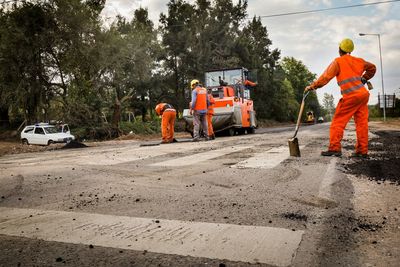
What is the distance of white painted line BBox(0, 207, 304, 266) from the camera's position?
2.13 meters

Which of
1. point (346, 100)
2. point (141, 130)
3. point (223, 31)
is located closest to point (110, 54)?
point (141, 130)

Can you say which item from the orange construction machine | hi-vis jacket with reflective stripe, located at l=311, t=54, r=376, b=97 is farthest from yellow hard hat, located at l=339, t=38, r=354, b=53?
the orange construction machine

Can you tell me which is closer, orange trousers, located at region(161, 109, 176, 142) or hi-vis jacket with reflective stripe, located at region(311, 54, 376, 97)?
hi-vis jacket with reflective stripe, located at region(311, 54, 376, 97)

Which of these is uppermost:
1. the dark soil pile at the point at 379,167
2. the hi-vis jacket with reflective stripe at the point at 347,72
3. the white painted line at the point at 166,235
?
the hi-vis jacket with reflective stripe at the point at 347,72

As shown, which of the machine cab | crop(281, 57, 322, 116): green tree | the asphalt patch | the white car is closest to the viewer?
the asphalt patch

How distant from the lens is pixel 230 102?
16.1 m

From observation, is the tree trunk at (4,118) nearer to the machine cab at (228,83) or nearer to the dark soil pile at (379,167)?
the machine cab at (228,83)

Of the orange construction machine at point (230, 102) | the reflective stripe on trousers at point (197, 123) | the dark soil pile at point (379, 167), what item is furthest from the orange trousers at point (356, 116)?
the orange construction machine at point (230, 102)

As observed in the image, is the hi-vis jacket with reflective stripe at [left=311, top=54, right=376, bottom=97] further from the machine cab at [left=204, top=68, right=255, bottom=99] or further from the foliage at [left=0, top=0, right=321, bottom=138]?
the foliage at [left=0, top=0, right=321, bottom=138]

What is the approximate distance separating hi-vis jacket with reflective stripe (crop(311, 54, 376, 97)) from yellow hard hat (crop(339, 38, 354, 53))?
11cm

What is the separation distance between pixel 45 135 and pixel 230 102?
38.9 feet

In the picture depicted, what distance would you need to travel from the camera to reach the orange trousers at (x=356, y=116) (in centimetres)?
630

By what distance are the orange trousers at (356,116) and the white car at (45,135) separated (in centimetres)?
1823

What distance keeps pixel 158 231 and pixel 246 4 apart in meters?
48.0
